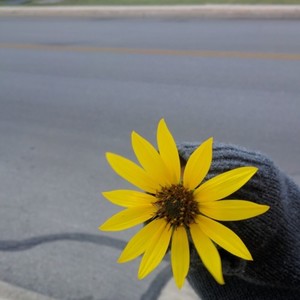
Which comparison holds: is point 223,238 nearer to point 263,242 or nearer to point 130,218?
point 130,218

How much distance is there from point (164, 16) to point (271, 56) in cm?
369

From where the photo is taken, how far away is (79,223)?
339 cm

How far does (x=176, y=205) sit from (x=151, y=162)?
0.19ft

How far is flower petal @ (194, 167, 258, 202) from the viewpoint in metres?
0.56

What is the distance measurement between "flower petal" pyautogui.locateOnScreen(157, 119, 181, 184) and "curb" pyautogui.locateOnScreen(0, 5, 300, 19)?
28.9 feet

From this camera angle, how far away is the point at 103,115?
17.1 feet

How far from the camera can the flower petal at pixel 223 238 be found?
1.82 ft

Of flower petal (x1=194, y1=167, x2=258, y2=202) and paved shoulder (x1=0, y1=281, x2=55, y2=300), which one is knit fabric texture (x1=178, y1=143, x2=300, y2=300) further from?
paved shoulder (x1=0, y1=281, x2=55, y2=300)

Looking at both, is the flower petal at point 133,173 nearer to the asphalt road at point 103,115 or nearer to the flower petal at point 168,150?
the flower petal at point 168,150

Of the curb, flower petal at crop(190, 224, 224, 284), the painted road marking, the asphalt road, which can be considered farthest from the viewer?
the curb

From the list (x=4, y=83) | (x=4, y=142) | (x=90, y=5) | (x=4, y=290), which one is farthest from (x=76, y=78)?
(x=90, y=5)

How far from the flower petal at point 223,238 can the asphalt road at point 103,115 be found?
88.5 inches

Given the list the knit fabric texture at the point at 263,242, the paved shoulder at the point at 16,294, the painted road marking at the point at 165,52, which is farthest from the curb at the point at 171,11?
the knit fabric texture at the point at 263,242

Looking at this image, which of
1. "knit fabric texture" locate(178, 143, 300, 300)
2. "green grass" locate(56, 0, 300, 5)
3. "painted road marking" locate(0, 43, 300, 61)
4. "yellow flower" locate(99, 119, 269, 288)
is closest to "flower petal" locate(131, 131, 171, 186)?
"yellow flower" locate(99, 119, 269, 288)
